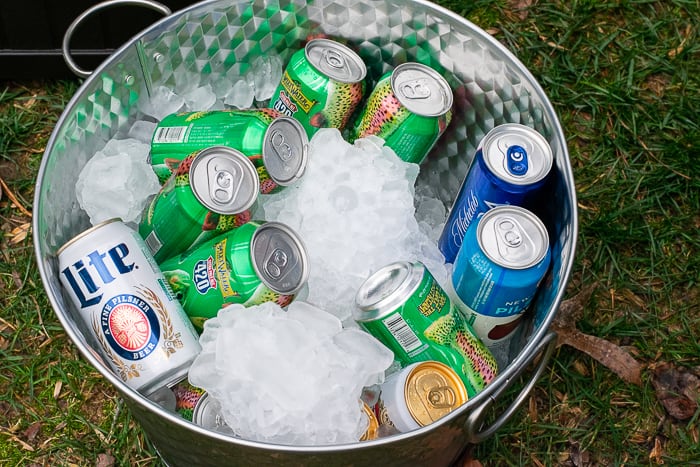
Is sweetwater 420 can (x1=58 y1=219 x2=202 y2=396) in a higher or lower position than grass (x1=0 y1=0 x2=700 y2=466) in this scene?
higher

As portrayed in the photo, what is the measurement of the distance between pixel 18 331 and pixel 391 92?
108 cm

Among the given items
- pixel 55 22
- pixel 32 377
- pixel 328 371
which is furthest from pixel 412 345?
pixel 55 22

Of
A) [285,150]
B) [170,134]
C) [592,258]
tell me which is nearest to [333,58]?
[285,150]

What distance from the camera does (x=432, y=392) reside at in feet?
4.25

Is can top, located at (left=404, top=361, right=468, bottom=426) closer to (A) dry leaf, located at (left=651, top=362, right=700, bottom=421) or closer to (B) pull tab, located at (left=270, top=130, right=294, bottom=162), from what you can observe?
(B) pull tab, located at (left=270, top=130, right=294, bottom=162)

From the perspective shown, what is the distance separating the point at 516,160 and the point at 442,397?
1.54ft

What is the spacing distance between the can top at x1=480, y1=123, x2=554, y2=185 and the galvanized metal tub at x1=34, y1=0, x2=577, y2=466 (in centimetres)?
4

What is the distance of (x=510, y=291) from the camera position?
4.37 ft

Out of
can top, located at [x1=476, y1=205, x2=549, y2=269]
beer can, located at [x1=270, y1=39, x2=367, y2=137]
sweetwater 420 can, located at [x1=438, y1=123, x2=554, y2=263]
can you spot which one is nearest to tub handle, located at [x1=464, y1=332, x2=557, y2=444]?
can top, located at [x1=476, y1=205, x2=549, y2=269]

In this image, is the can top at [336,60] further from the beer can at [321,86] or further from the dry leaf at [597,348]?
the dry leaf at [597,348]

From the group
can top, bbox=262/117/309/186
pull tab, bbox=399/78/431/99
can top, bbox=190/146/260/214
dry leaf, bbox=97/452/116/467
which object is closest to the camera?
can top, bbox=190/146/260/214

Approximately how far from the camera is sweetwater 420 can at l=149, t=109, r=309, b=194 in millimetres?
1444

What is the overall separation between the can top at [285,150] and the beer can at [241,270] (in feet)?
0.50

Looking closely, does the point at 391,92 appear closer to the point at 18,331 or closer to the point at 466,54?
the point at 466,54
